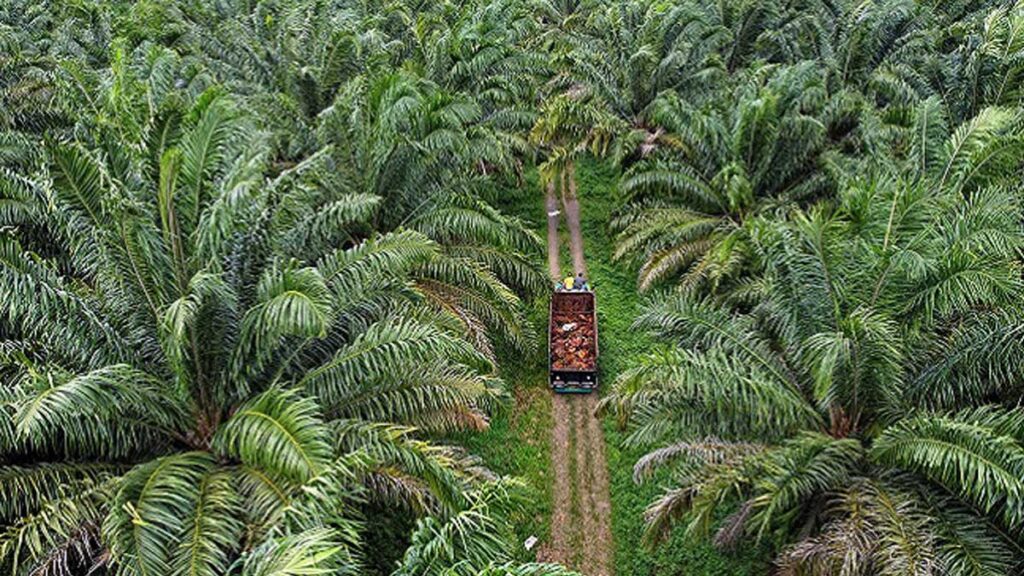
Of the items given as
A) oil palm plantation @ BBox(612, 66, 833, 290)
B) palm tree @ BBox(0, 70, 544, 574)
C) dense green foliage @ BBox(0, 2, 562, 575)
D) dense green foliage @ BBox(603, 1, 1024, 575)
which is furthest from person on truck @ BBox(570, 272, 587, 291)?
palm tree @ BBox(0, 70, 544, 574)

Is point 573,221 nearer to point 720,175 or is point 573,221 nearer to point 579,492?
point 720,175

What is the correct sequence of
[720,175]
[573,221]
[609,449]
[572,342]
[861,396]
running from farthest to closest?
[573,221] → [720,175] → [572,342] → [609,449] → [861,396]

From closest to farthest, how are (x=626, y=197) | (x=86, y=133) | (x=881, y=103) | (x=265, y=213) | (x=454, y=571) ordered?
(x=454, y=571) < (x=265, y=213) < (x=86, y=133) < (x=626, y=197) < (x=881, y=103)

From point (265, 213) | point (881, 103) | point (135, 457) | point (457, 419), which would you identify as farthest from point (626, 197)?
point (135, 457)

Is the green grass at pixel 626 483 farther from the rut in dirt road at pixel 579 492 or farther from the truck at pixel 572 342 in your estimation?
the truck at pixel 572 342

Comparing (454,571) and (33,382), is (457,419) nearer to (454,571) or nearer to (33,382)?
(454,571)

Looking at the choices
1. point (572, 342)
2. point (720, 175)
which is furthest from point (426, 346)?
point (720, 175)
